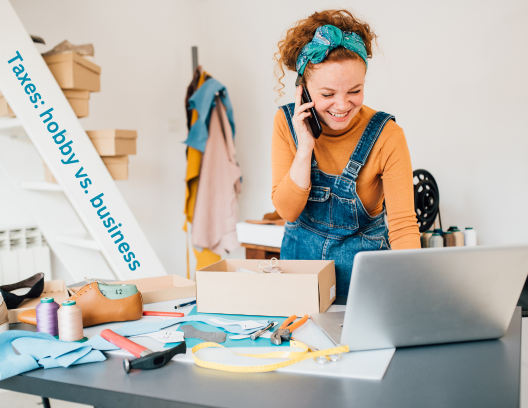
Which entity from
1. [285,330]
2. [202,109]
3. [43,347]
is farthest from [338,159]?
[202,109]

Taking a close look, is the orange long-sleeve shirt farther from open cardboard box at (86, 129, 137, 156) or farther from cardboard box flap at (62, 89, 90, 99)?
cardboard box flap at (62, 89, 90, 99)

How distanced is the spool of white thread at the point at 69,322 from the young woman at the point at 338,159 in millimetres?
608

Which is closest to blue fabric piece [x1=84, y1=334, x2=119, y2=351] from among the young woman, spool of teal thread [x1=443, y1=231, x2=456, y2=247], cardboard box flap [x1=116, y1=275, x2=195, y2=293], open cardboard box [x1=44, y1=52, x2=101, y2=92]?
cardboard box flap [x1=116, y1=275, x2=195, y2=293]

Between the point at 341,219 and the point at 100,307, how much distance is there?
74 centimetres

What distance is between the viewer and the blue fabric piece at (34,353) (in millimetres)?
771

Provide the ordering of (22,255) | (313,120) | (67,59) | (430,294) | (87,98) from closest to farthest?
(430,294)
(313,120)
(67,59)
(87,98)
(22,255)

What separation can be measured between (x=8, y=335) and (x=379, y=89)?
2.41 metres

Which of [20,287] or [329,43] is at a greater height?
[329,43]

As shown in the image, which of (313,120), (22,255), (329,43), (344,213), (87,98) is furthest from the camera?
(22,255)

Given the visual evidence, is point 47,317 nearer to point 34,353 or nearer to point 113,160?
point 34,353

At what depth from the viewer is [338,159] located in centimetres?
134

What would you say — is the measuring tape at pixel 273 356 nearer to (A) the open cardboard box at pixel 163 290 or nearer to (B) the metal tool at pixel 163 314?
(B) the metal tool at pixel 163 314

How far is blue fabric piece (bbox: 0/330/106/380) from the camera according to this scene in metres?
0.77

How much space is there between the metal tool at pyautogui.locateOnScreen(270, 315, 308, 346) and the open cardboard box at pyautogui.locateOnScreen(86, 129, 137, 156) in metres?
1.23
